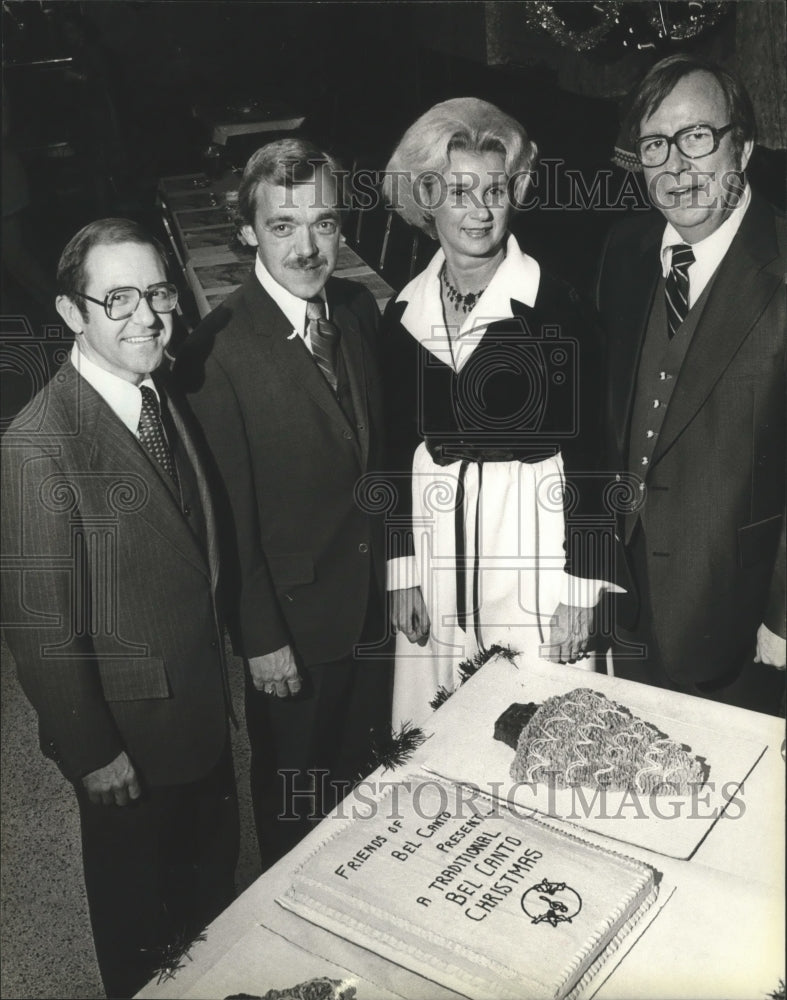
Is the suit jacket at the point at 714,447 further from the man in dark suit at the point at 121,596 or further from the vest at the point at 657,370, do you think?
the man in dark suit at the point at 121,596

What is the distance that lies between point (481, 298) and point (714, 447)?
2.11 ft

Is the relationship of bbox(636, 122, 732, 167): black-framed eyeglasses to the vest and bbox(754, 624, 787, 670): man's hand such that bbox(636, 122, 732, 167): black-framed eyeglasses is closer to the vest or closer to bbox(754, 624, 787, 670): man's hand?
the vest

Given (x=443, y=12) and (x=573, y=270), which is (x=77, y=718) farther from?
(x=443, y=12)

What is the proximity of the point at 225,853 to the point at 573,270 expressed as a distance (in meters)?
1.69

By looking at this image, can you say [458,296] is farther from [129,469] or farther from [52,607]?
[52,607]

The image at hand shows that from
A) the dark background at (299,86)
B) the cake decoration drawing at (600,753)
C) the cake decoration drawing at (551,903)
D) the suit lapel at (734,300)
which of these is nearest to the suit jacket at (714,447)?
the suit lapel at (734,300)

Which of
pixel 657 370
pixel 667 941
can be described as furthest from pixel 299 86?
pixel 667 941

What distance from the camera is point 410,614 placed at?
2.69 metres

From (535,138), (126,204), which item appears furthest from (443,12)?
(126,204)

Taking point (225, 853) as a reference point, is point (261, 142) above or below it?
above

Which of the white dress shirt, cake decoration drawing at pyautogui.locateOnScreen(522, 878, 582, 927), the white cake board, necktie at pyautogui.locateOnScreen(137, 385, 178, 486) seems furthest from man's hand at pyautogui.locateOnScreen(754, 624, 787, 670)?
necktie at pyautogui.locateOnScreen(137, 385, 178, 486)

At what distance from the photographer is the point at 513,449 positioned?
2551 millimetres

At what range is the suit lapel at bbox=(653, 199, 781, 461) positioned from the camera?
227 cm

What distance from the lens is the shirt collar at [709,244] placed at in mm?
2293
